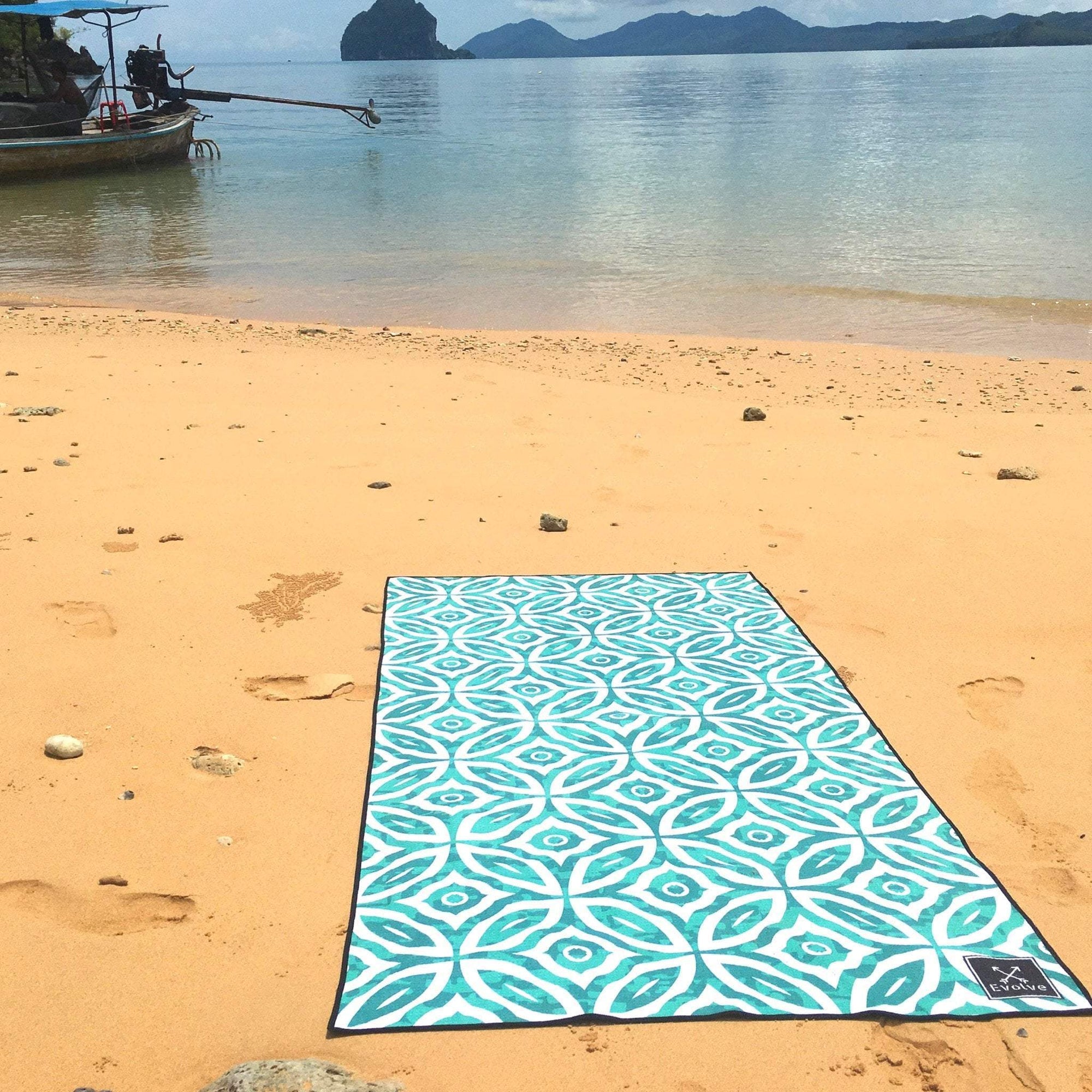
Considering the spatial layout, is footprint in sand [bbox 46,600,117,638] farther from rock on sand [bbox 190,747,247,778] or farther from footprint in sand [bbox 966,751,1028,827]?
footprint in sand [bbox 966,751,1028,827]

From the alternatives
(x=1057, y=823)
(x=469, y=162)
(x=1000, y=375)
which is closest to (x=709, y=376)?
(x=1000, y=375)

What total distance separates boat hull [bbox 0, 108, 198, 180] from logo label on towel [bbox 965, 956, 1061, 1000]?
2731 centimetres

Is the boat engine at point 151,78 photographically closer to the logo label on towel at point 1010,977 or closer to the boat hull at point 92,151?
the boat hull at point 92,151

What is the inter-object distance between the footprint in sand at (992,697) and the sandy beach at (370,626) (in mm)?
13

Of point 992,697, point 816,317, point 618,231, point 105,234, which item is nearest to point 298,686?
point 992,697

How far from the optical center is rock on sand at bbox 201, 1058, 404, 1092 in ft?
6.25

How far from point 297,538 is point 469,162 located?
92.2ft

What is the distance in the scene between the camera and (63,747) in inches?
116

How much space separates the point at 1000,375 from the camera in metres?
8.89

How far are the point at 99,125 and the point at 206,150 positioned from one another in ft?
28.7

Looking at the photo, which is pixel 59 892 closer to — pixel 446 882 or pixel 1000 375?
pixel 446 882

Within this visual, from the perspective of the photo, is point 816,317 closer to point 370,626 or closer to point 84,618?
point 370,626

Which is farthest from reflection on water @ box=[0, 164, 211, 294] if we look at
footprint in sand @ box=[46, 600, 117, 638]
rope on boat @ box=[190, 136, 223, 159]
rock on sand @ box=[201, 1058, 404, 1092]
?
rock on sand @ box=[201, 1058, 404, 1092]

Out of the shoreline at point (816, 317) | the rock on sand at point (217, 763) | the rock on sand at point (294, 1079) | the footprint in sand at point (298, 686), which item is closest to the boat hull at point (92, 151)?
the shoreline at point (816, 317)
